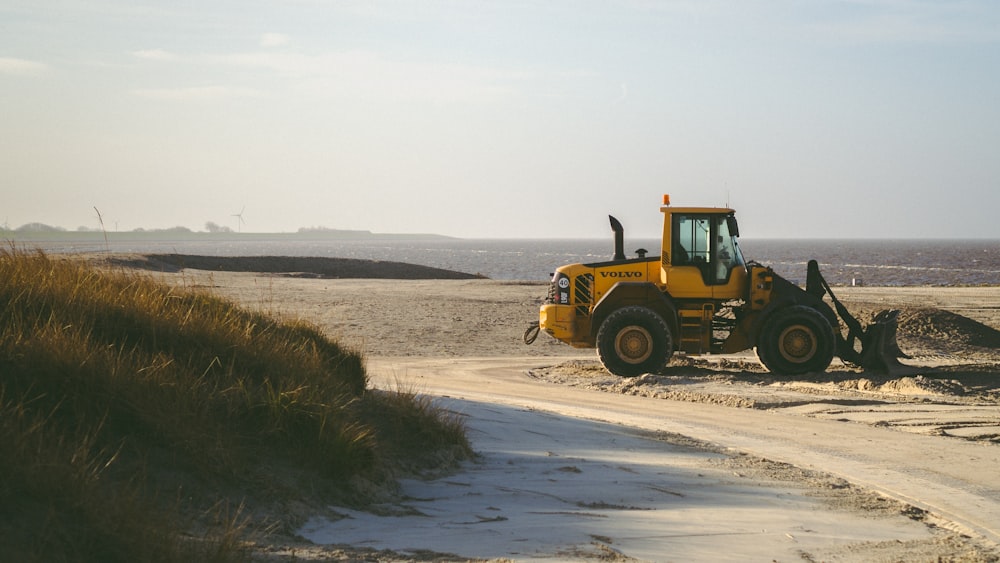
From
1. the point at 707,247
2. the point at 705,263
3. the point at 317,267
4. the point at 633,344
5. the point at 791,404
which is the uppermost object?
the point at 707,247

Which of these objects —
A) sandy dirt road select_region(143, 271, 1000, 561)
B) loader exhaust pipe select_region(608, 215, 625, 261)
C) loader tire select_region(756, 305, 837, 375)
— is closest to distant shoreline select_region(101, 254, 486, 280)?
sandy dirt road select_region(143, 271, 1000, 561)

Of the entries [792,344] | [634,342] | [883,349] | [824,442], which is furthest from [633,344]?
[824,442]

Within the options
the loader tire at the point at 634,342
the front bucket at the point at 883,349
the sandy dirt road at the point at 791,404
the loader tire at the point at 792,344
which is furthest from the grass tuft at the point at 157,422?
the front bucket at the point at 883,349

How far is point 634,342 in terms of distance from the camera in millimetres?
16078

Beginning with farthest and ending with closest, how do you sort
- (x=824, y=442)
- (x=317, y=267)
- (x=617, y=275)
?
(x=317, y=267), (x=617, y=275), (x=824, y=442)

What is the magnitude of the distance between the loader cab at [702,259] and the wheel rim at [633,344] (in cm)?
87

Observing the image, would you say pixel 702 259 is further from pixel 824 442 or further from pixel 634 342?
pixel 824 442

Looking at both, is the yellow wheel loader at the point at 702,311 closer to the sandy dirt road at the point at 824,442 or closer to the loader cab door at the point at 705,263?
the loader cab door at the point at 705,263

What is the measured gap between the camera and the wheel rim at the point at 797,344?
1582 cm

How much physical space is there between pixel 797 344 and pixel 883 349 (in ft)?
4.34

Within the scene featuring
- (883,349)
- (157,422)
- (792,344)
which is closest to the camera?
(157,422)

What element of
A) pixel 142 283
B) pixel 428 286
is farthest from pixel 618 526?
pixel 428 286

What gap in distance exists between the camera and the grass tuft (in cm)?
509

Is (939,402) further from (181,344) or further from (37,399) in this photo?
(37,399)
